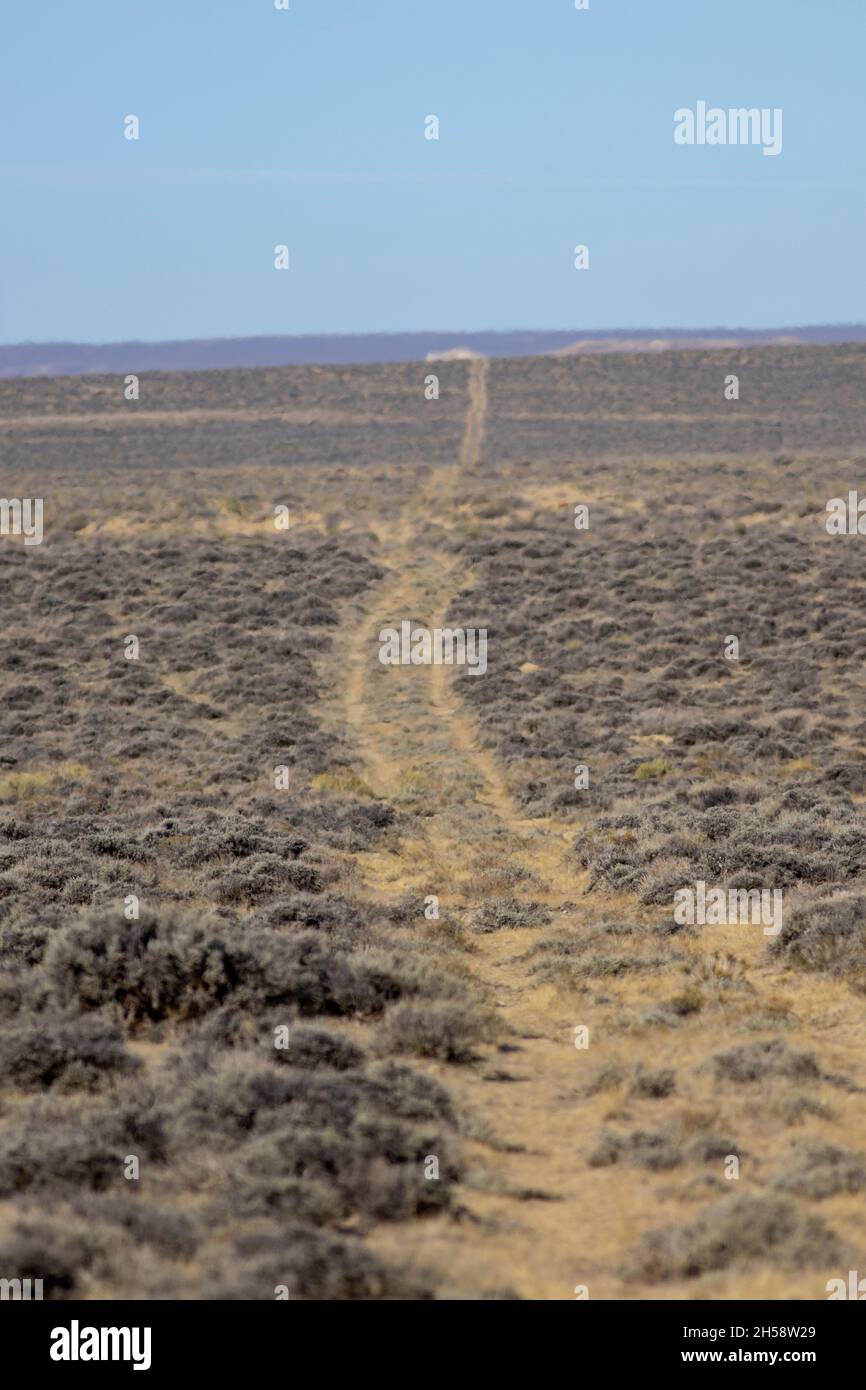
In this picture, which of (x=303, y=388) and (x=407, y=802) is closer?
(x=407, y=802)

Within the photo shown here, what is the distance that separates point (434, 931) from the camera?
11.4 metres

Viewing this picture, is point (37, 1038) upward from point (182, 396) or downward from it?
downward

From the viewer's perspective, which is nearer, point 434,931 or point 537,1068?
point 537,1068

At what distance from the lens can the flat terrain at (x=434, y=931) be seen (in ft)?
18.8

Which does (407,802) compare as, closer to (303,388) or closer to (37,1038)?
(37,1038)

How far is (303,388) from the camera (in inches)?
3558

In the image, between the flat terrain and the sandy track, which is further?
the flat terrain

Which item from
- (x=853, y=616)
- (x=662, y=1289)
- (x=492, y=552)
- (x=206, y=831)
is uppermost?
(x=492, y=552)

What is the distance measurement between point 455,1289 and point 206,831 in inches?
347

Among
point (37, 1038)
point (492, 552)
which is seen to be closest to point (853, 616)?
point (492, 552)

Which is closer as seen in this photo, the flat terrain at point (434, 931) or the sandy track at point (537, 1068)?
the sandy track at point (537, 1068)

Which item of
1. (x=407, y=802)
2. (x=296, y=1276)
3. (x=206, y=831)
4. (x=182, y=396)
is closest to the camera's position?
(x=296, y=1276)

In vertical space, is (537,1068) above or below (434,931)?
Answer: below

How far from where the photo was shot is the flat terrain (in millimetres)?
5730
